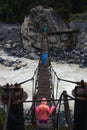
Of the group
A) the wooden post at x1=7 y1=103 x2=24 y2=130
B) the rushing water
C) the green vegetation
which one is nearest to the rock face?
the rushing water

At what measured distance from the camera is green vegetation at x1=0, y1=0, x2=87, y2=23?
3828 centimetres

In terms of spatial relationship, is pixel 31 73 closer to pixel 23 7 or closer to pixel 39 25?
pixel 39 25

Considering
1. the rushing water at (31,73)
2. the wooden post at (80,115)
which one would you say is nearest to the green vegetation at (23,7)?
the rushing water at (31,73)

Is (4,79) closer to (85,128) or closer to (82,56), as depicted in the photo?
(82,56)

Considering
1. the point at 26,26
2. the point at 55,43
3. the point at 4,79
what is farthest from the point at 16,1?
the point at 4,79

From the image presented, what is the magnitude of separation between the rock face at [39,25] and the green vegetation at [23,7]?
426cm

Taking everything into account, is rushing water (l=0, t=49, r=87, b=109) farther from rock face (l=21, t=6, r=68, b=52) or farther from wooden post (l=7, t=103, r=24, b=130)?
wooden post (l=7, t=103, r=24, b=130)

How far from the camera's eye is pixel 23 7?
134 feet

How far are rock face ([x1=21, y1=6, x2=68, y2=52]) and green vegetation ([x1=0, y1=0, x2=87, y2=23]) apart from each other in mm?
4258

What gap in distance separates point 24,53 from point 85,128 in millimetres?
25080

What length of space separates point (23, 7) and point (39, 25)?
8.65 m

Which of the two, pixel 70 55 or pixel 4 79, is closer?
pixel 4 79

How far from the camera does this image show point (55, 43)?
32.7 m

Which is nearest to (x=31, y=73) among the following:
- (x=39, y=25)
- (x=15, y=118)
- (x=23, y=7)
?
(x=39, y=25)
